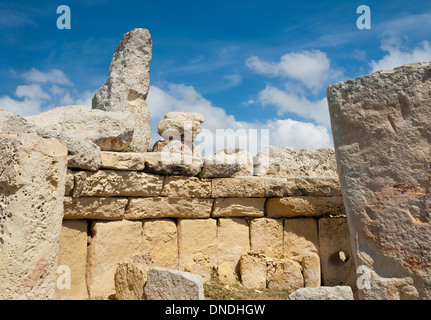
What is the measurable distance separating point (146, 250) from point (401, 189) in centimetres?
361

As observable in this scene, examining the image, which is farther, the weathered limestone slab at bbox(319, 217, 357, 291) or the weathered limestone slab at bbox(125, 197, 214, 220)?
the weathered limestone slab at bbox(319, 217, 357, 291)

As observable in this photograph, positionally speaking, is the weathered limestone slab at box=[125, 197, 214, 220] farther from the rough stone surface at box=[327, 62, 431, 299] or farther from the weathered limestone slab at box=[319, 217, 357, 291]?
the rough stone surface at box=[327, 62, 431, 299]

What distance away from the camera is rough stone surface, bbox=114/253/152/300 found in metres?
4.98

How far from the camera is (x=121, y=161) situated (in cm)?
547

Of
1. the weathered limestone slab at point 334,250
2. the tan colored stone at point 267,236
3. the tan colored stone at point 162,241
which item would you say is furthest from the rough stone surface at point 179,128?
the weathered limestone slab at point 334,250

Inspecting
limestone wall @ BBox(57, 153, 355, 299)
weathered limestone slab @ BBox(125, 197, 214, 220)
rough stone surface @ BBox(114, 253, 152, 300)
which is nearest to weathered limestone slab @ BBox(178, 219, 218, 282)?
limestone wall @ BBox(57, 153, 355, 299)

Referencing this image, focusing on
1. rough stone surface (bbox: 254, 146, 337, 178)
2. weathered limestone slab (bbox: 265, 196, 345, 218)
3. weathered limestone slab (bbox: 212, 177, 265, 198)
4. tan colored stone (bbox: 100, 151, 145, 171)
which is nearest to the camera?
tan colored stone (bbox: 100, 151, 145, 171)

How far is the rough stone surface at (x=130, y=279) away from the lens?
4984mm

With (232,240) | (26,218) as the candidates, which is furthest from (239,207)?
(26,218)

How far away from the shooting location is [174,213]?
241 inches

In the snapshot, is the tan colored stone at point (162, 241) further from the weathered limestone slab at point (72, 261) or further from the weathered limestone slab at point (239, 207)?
the weathered limestone slab at point (72, 261)

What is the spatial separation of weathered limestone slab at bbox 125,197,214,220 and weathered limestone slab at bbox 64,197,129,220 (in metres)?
0.16

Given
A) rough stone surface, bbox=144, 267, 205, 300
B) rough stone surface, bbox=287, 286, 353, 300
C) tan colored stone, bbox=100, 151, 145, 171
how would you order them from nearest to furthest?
rough stone surface, bbox=287, 286, 353, 300 → rough stone surface, bbox=144, 267, 205, 300 → tan colored stone, bbox=100, 151, 145, 171
